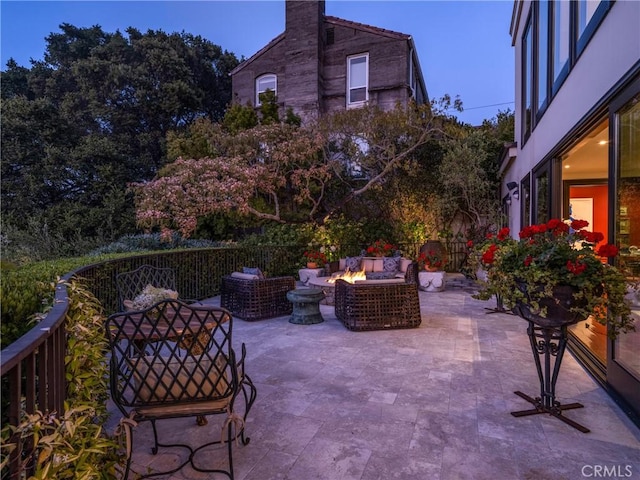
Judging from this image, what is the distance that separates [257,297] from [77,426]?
4.72 m

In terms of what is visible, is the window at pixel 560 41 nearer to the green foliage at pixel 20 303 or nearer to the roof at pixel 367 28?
the green foliage at pixel 20 303

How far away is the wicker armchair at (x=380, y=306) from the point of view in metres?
5.43

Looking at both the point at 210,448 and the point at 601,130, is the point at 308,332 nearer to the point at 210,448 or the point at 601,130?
the point at 210,448

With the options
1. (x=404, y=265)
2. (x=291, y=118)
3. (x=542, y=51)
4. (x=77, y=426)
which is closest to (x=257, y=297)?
(x=404, y=265)

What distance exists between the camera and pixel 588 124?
12.4 ft

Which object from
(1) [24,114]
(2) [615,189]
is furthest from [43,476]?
(1) [24,114]

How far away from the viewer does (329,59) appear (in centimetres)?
1361

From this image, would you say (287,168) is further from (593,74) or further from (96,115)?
(96,115)

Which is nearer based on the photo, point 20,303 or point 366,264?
point 20,303

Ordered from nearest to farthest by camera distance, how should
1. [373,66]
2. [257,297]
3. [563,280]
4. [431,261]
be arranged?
[563,280] < [257,297] < [431,261] < [373,66]

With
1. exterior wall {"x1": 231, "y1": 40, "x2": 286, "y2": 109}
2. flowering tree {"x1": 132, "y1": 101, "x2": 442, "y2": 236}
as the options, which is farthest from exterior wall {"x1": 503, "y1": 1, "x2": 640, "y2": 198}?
exterior wall {"x1": 231, "y1": 40, "x2": 286, "y2": 109}

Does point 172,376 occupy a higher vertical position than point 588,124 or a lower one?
lower

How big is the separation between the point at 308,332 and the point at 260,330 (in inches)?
27.6

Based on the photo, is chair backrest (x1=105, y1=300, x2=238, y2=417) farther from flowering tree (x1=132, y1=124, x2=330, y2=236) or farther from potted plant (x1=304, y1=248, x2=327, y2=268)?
potted plant (x1=304, y1=248, x2=327, y2=268)
